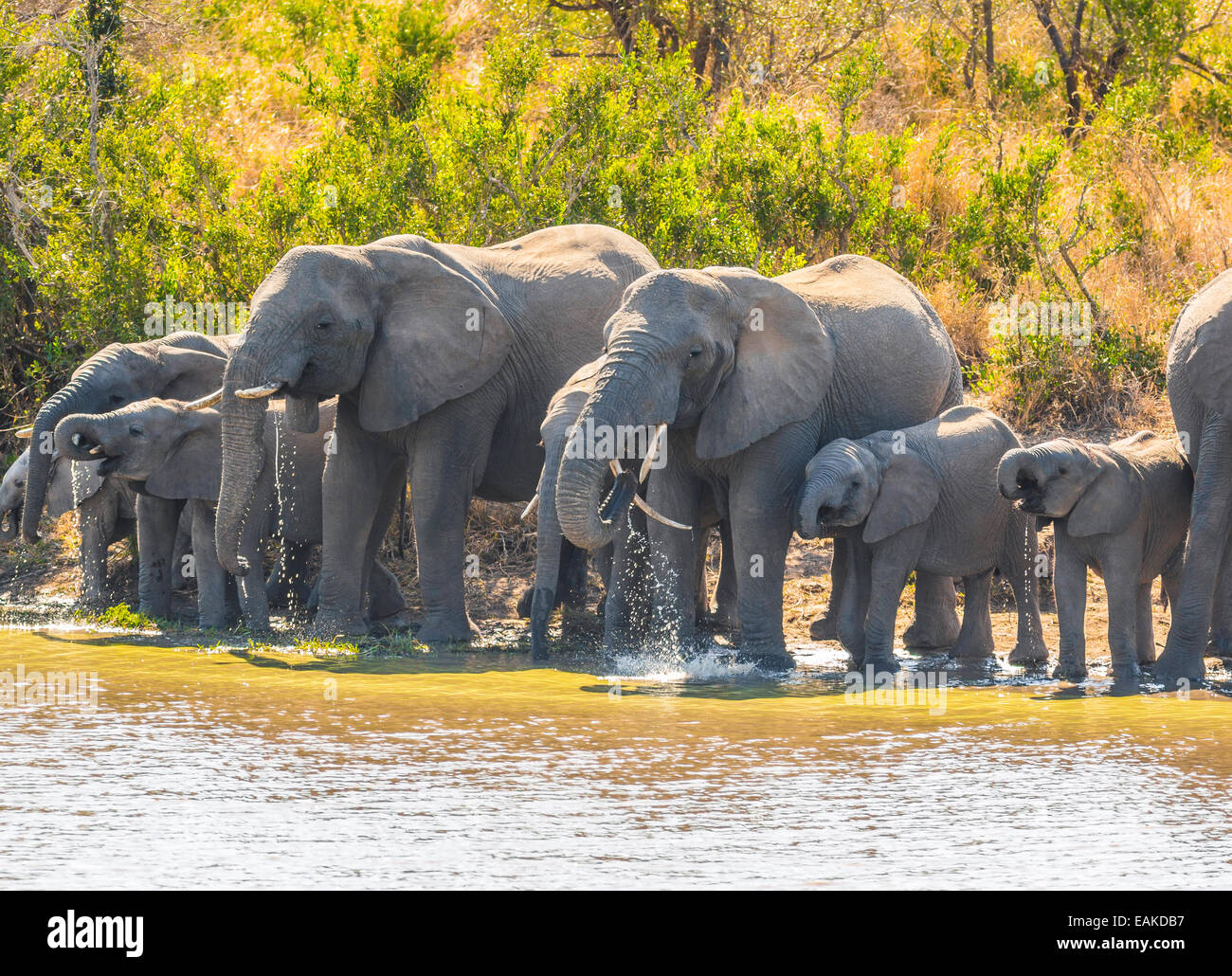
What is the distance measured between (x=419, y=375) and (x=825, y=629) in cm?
287

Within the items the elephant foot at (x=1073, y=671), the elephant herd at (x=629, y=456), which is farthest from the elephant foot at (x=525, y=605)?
the elephant foot at (x=1073, y=671)

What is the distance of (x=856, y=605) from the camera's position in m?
10.6

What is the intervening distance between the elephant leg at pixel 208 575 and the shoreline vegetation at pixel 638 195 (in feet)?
5.59

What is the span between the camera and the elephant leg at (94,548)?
499 inches

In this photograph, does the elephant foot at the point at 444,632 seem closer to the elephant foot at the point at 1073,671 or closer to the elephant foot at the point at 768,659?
the elephant foot at the point at 768,659

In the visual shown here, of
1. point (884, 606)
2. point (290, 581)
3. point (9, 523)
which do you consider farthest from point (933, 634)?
point (9, 523)

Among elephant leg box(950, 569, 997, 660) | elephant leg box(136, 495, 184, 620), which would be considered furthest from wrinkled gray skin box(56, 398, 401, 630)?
elephant leg box(950, 569, 997, 660)

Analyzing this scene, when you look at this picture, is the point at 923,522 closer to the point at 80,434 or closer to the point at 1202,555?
the point at 1202,555

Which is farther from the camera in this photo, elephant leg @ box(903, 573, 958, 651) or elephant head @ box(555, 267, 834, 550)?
elephant leg @ box(903, 573, 958, 651)

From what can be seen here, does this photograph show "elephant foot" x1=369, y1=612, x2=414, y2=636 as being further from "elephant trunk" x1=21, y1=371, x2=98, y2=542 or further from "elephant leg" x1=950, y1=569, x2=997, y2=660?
"elephant leg" x1=950, y1=569, x2=997, y2=660

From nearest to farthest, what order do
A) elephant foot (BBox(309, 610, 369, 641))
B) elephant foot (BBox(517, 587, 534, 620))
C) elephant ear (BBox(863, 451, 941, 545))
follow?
elephant ear (BBox(863, 451, 941, 545)) → elephant foot (BBox(309, 610, 369, 641)) → elephant foot (BBox(517, 587, 534, 620))

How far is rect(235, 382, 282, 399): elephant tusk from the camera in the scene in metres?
10.6

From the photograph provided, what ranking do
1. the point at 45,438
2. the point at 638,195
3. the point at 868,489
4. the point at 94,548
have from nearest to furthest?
1. the point at 868,489
2. the point at 45,438
3. the point at 94,548
4. the point at 638,195

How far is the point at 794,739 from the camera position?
27.8ft
